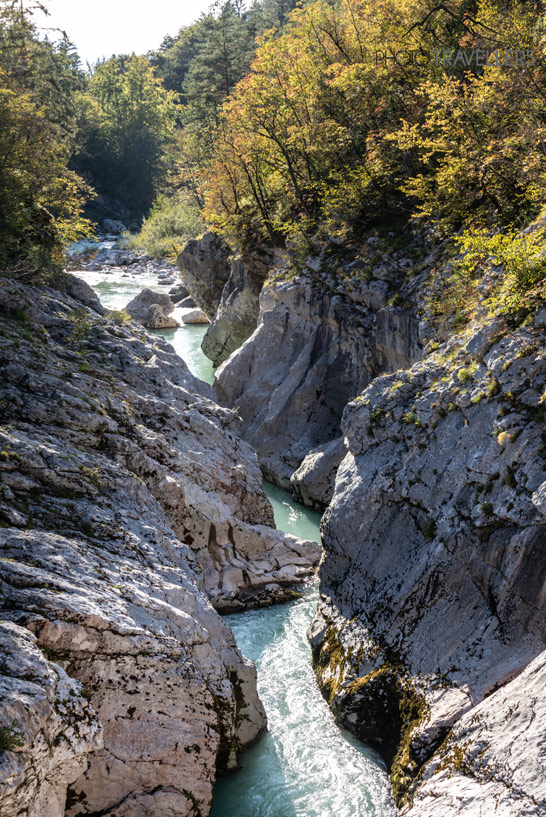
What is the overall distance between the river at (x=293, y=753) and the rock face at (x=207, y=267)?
2019cm

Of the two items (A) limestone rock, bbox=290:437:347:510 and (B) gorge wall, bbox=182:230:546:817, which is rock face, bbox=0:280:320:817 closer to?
(B) gorge wall, bbox=182:230:546:817

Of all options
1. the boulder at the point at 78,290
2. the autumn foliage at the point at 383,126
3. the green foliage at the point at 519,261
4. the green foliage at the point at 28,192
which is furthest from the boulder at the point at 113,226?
the green foliage at the point at 519,261

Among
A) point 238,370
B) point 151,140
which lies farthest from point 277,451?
point 151,140

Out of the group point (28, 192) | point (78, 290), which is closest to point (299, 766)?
point (78, 290)

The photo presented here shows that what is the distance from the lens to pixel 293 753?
8.99m

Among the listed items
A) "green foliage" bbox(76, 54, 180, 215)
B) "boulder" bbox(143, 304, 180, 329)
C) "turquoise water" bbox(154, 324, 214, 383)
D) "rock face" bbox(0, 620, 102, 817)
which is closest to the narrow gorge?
"rock face" bbox(0, 620, 102, 817)

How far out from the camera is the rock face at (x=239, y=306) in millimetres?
24722

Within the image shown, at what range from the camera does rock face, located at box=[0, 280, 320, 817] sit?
655 cm

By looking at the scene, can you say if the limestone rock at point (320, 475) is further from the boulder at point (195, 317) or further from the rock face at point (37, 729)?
the boulder at point (195, 317)

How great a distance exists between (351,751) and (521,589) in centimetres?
347

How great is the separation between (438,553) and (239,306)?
1830 cm

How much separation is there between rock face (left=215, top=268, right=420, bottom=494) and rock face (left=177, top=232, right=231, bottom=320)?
827 cm

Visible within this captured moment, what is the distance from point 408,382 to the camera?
11.9 m

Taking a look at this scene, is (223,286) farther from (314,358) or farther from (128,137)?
(128,137)
